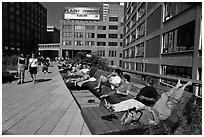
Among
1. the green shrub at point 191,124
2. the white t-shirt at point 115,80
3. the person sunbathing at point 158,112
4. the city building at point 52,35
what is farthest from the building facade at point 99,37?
the green shrub at point 191,124

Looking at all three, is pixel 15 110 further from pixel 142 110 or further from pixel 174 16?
pixel 174 16

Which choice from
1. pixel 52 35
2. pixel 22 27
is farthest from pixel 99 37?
pixel 52 35

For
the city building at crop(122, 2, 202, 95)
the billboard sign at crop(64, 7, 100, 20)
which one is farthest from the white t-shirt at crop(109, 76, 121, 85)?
the billboard sign at crop(64, 7, 100, 20)

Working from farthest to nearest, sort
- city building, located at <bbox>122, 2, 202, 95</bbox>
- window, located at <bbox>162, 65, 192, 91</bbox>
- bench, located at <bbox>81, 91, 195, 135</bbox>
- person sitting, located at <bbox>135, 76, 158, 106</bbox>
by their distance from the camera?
window, located at <bbox>162, 65, 192, 91</bbox> < city building, located at <bbox>122, 2, 202, 95</bbox> < person sitting, located at <bbox>135, 76, 158, 106</bbox> < bench, located at <bbox>81, 91, 195, 135</bbox>

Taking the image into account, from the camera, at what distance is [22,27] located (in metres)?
79.0

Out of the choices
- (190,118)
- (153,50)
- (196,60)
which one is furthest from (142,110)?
(153,50)

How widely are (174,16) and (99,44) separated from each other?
54678 mm

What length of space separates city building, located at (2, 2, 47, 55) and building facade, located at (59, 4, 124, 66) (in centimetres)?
1741

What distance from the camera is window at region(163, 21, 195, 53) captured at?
45.3 ft

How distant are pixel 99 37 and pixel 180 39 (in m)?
56.3

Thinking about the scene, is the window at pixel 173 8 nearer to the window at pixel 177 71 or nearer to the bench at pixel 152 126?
the window at pixel 177 71

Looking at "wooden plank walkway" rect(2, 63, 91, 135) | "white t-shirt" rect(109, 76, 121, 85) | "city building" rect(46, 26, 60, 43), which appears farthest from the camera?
"city building" rect(46, 26, 60, 43)

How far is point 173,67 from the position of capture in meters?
17.0

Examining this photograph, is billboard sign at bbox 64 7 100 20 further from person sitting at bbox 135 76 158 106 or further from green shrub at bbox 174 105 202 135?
green shrub at bbox 174 105 202 135
